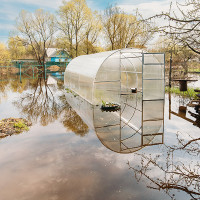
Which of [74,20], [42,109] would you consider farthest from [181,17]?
[74,20]

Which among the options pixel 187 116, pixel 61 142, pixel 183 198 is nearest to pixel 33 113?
pixel 61 142

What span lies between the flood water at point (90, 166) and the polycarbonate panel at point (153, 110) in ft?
3.35

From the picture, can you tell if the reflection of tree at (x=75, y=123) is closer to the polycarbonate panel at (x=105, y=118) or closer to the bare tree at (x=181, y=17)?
the polycarbonate panel at (x=105, y=118)

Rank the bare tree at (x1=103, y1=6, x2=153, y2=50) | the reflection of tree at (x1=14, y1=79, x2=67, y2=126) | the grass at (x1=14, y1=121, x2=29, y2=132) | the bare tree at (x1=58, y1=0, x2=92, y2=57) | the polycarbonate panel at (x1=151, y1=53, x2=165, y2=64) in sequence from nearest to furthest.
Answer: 1. the grass at (x1=14, y1=121, x2=29, y2=132)
2. the reflection of tree at (x1=14, y1=79, x2=67, y2=126)
3. the polycarbonate panel at (x1=151, y1=53, x2=165, y2=64)
4. the bare tree at (x1=103, y1=6, x2=153, y2=50)
5. the bare tree at (x1=58, y1=0, x2=92, y2=57)

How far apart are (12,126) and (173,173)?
5.23 m

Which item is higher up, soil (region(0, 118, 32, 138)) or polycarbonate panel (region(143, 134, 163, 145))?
soil (region(0, 118, 32, 138))

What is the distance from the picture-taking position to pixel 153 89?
1047cm

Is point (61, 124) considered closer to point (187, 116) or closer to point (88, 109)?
point (88, 109)

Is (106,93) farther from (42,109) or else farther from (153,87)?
(42,109)

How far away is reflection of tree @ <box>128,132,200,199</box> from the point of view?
371 centimetres

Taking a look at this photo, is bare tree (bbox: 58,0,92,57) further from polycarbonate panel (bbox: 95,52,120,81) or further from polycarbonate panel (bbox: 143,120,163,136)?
polycarbonate panel (bbox: 143,120,163,136)

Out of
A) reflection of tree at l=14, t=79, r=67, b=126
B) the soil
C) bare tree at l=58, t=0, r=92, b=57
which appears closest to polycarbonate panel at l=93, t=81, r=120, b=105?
reflection of tree at l=14, t=79, r=67, b=126

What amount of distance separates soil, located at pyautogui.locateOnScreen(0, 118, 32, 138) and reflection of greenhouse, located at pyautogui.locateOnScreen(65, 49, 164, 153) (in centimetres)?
217

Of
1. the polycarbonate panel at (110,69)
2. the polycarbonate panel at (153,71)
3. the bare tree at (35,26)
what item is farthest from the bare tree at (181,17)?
the bare tree at (35,26)
